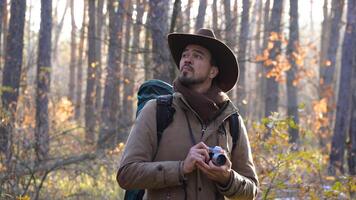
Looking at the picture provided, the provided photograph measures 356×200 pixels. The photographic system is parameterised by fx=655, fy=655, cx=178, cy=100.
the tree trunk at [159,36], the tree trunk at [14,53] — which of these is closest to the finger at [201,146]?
the tree trunk at [159,36]

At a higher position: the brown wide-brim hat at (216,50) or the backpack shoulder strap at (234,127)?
the brown wide-brim hat at (216,50)

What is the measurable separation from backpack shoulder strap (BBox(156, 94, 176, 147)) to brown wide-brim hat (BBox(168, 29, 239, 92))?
1.68 ft

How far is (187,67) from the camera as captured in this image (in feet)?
13.2

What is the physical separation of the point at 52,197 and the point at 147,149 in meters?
5.48

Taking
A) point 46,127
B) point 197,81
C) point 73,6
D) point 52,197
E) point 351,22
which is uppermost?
point 73,6

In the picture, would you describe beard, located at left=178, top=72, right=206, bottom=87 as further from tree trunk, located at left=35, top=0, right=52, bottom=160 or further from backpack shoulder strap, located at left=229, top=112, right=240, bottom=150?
tree trunk, located at left=35, top=0, right=52, bottom=160

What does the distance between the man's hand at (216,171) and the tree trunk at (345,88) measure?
35.9 ft

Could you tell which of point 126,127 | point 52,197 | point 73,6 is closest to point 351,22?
point 126,127

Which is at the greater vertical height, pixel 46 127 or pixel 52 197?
pixel 46 127

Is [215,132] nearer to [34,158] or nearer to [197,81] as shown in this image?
[197,81]

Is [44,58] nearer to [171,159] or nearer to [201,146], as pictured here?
[171,159]

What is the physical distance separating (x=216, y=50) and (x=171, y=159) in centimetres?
80

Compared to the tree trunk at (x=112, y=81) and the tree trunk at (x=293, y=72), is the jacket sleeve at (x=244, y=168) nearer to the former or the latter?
the tree trunk at (x=112, y=81)

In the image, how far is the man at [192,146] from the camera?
3.73m
